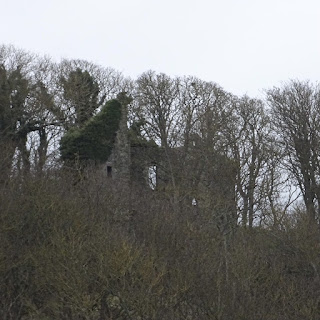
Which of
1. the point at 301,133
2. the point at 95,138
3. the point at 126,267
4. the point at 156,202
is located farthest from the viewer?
the point at 301,133

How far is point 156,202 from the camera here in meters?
27.4

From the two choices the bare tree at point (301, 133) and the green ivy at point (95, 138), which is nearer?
the green ivy at point (95, 138)

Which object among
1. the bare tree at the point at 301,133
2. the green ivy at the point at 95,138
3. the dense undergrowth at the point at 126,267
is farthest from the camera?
the bare tree at the point at 301,133

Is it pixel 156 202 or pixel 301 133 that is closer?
pixel 156 202

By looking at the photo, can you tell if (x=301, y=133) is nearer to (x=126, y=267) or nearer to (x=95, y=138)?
(x=95, y=138)

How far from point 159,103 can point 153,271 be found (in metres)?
23.1

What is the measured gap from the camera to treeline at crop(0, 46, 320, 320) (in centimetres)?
1538

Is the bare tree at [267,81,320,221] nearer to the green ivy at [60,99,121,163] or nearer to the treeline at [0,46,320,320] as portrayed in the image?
the treeline at [0,46,320,320]

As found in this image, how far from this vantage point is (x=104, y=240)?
55.3ft

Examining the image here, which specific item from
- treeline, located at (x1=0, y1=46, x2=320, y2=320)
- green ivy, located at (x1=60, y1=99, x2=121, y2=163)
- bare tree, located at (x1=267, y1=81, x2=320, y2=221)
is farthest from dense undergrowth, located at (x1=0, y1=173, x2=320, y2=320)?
bare tree, located at (x1=267, y1=81, x2=320, y2=221)

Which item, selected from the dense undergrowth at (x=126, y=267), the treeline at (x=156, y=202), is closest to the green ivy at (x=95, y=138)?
the treeline at (x=156, y=202)

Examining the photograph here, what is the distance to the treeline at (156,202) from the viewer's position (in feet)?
50.4

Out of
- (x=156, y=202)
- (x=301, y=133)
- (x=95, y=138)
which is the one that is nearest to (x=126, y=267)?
(x=156, y=202)

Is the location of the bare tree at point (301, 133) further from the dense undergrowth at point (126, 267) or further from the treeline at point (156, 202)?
the dense undergrowth at point (126, 267)
